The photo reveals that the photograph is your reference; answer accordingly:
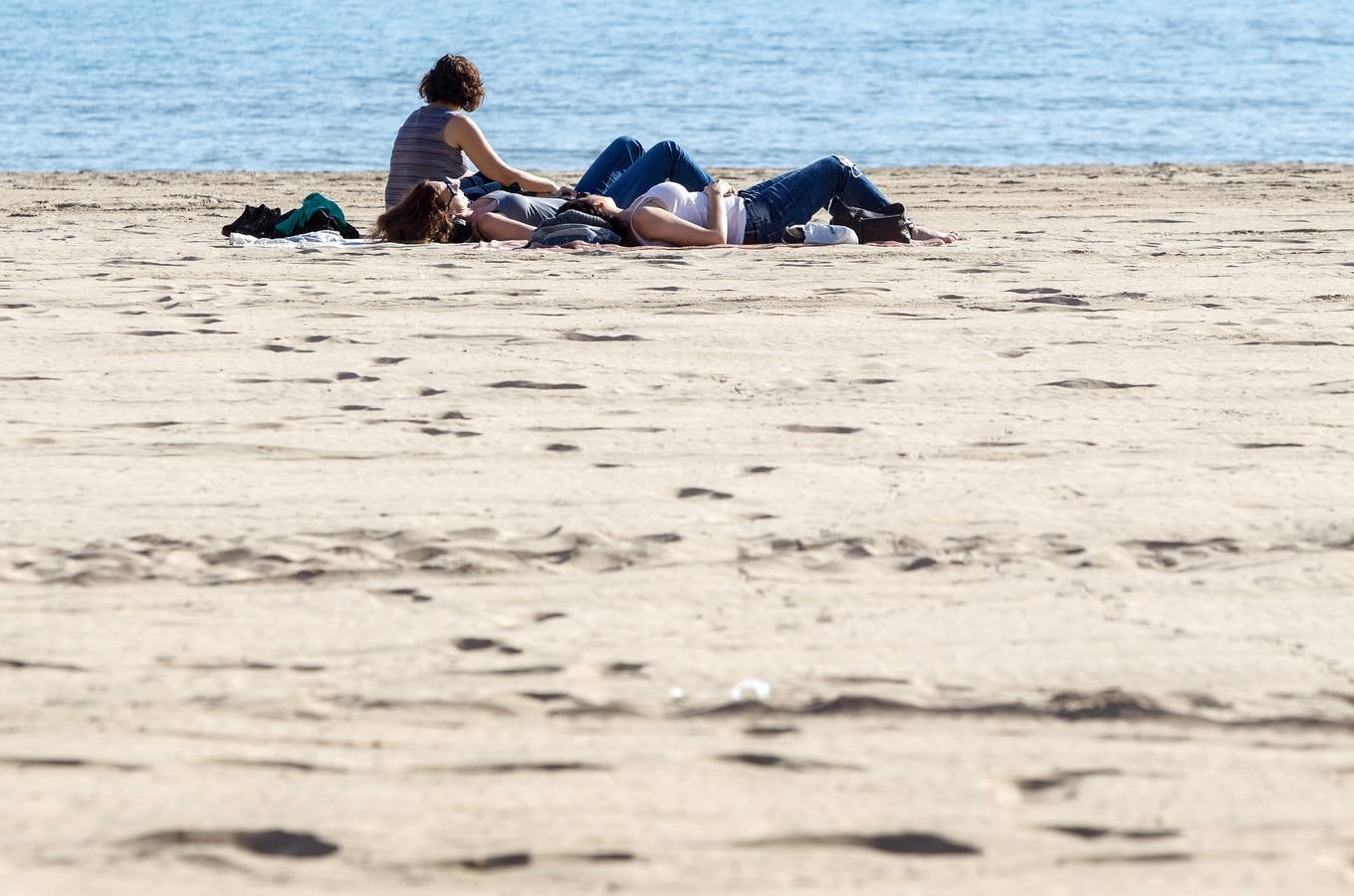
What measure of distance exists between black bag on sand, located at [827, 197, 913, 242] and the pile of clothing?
241 cm

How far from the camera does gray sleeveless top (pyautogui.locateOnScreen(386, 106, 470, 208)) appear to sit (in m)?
7.24

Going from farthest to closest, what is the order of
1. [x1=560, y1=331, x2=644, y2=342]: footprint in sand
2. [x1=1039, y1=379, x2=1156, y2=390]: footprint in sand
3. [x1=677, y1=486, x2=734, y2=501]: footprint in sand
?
1. [x1=560, y1=331, x2=644, y2=342]: footprint in sand
2. [x1=1039, y1=379, x2=1156, y2=390]: footprint in sand
3. [x1=677, y1=486, x2=734, y2=501]: footprint in sand

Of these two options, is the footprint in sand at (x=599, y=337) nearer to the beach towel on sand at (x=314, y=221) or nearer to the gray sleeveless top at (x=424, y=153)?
the gray sleeveless top at (x=424, y=153)

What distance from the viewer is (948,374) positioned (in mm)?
4031

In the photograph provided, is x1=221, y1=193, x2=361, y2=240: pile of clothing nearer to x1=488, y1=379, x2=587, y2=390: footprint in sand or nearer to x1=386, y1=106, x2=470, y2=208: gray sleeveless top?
x1=386, y1=106, x2=470, y2=208: gray sleeveless top

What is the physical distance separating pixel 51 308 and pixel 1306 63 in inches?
1199

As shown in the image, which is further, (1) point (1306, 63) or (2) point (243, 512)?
(1) point (1306, 63)

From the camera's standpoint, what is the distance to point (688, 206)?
6.86 metres

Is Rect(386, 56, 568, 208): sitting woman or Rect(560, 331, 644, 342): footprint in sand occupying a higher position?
Rect(386, 56, 568, 208): sitting woman

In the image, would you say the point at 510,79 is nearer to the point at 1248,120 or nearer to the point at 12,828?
the point at 1248,120

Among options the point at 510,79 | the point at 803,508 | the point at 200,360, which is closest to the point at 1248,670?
the point at 803,508

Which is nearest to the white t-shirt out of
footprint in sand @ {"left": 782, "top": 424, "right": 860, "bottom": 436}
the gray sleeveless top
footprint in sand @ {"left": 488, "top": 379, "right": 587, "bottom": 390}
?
the gray sleeveless top

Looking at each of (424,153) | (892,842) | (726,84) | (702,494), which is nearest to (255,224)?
(424,153)

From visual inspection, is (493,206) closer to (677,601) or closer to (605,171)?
(605,171)
